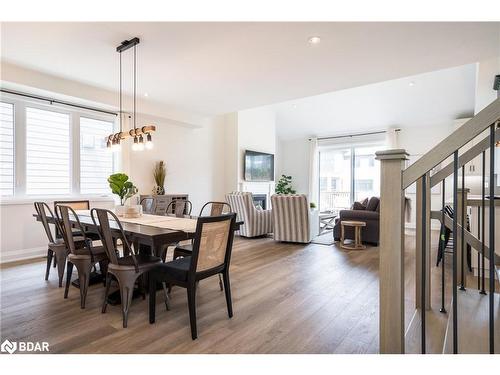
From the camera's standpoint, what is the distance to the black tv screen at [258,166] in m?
7.46

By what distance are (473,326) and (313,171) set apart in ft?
25.2

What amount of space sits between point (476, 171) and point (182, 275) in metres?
6.39

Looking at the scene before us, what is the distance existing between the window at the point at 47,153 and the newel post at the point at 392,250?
4815mm

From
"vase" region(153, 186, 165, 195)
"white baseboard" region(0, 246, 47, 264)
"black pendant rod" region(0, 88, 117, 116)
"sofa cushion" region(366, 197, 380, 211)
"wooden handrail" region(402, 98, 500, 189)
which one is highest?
"black pendant rod" region(0, 88, 117, 116)

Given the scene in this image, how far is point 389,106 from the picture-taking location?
7.05 metres

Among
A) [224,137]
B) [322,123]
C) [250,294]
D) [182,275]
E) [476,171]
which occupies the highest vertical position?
[322,123]

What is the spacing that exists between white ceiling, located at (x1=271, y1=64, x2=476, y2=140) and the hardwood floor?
4.39m

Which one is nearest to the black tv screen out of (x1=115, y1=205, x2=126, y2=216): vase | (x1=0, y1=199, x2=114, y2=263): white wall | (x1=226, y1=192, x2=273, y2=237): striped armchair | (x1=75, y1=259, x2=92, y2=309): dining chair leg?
(x1=226, y1=192, x2=273, y2=237): striped armchair

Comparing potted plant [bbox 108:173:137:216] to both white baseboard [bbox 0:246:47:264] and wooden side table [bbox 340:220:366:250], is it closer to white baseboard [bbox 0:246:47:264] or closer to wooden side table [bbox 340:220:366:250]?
white baseboard [bbox 0:246:47:264]

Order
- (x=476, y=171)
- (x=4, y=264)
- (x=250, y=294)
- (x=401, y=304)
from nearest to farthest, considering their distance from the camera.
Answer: (x=401, y=304)
(x=250, y=294)
(x=4, y=264)
(x=476, y=171)

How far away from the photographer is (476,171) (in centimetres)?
582

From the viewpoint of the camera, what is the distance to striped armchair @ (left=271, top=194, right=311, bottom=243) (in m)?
5.02

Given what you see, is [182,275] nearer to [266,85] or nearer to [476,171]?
[266,85]
